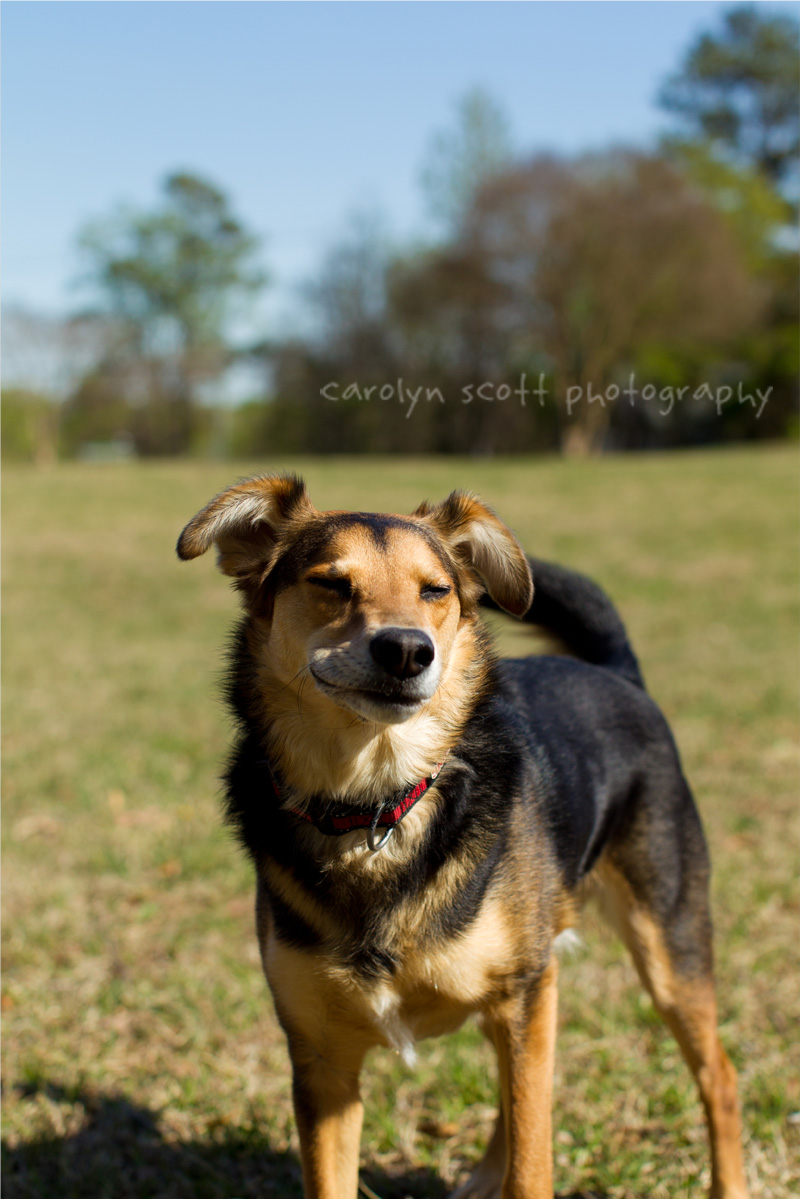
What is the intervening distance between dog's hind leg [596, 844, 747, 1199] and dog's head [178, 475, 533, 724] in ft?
3.13

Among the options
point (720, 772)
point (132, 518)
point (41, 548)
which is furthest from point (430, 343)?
point (720, 772)

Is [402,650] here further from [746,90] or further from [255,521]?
[746,90]

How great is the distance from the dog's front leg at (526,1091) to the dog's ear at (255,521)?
4.17 ft

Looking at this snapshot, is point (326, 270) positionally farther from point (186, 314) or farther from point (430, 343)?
point (186, 314)

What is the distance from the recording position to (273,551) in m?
2.58

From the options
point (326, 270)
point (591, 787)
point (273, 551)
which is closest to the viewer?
point (273, 551)

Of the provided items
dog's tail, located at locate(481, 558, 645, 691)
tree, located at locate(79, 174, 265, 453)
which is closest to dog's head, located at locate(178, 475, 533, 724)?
dog's tail, located at locate(481, 558, 645, 691)

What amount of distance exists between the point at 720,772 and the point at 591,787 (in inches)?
141

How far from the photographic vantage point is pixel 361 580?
2.32 m

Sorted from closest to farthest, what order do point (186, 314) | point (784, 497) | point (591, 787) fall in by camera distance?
point (591, 787)
point (784, 497)
point (186, 314)

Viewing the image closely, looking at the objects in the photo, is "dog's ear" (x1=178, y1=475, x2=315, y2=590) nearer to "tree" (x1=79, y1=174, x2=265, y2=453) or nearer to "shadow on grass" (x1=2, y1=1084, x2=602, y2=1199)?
"shadow on grass" (x1=2, y1=1084, x2=602, y2=1199)

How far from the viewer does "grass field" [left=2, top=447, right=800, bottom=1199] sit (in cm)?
295

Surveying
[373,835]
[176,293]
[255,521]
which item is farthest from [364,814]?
[176,293]

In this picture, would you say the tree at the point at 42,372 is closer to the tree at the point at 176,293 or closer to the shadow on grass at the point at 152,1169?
the tree at the point at 176,293
